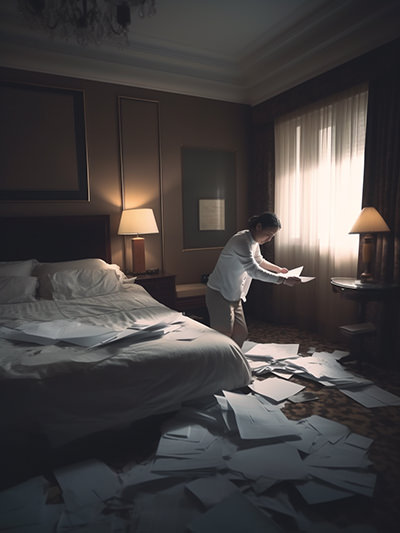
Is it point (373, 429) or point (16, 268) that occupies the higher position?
point (16, 268)

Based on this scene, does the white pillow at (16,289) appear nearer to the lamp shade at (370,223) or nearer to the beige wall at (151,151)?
the beige wall at (151,151)

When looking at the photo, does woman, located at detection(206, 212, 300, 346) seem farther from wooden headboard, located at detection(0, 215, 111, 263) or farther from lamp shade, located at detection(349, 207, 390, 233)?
wooden headboard, located at detection(0, 215, 111, 263)

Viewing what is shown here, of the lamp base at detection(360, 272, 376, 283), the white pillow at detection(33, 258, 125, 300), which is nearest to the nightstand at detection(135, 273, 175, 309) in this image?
the white pillow at detection(33, 258, 125, 300)

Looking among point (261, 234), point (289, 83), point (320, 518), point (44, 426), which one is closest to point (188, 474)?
point (320, 518)

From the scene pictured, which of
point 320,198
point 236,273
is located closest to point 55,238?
point 236,273

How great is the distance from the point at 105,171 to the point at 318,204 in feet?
7.43

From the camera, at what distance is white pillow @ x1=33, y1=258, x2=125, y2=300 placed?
10.2ft

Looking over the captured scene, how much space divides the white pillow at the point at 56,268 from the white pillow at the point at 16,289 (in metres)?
0.09

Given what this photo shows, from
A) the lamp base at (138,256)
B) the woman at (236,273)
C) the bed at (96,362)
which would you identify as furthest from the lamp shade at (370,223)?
the lamp base at (138,256)

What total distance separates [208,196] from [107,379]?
313 cm

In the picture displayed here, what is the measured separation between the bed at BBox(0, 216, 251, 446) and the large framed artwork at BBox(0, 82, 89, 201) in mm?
1026

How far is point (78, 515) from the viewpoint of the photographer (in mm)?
1396

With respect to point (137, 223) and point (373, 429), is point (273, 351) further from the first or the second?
point (137, 223)

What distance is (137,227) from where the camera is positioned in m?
3.70
